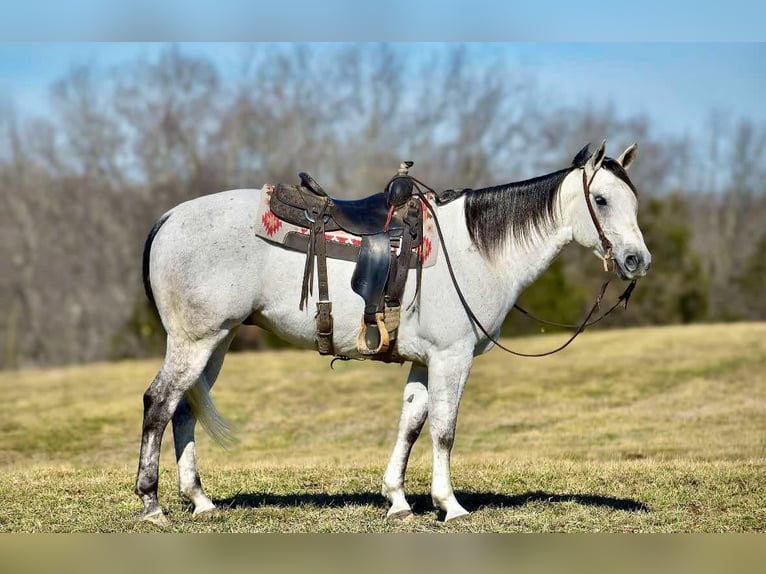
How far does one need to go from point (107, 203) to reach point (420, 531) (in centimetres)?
3012

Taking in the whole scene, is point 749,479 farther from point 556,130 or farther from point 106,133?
point 106,133

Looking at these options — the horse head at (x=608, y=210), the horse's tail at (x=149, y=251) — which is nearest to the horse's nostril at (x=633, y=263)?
the horse head at (x=608, y=210)

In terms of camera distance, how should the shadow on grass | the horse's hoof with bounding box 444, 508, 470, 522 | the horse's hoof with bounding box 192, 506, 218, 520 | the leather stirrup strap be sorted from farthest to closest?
the shadow on grass
the horse's hoof with bounding box 192, 506, 218, 520
the horse's hoof with bounding box 444, 508, 470, 522
the leather stirrup strap

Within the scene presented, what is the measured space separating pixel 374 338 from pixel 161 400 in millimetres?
1537

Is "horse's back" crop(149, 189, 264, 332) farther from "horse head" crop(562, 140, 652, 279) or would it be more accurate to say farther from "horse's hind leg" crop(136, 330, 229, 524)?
"horse head" crop(562, 140, 652, 279)

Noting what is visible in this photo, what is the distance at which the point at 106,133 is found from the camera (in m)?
33.6

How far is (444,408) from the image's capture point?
21.0ft

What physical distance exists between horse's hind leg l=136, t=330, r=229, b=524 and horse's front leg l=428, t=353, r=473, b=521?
5.24 feet

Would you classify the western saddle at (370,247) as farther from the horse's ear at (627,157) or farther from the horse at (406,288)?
the horse's ear at (627,157)

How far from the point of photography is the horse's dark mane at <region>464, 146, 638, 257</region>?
6.62 meters

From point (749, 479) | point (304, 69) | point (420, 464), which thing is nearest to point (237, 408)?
point (420, 464)

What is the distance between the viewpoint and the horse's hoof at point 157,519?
6293 mm

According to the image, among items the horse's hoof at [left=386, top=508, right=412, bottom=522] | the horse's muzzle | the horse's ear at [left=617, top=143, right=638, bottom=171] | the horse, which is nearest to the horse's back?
the horse

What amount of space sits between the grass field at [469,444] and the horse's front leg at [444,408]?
22 centimetres
